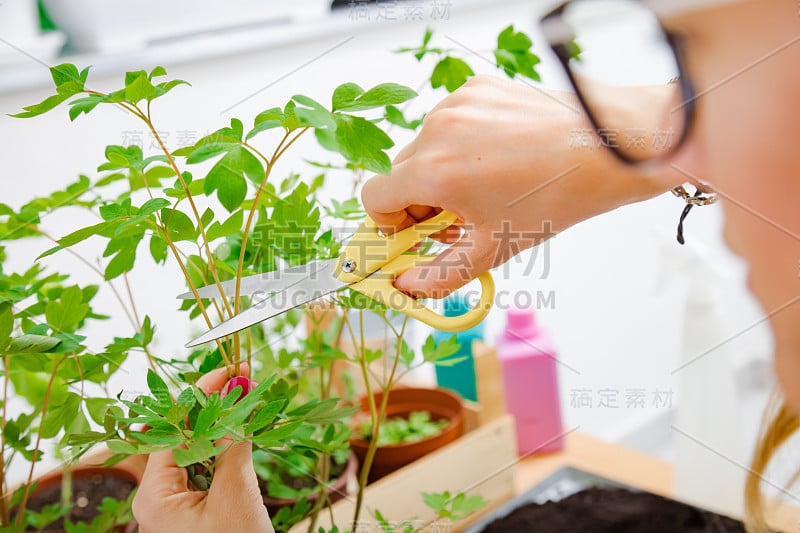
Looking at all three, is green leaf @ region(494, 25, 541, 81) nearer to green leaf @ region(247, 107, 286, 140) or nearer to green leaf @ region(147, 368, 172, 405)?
green leaf @ region(247, 107, 286, 140)

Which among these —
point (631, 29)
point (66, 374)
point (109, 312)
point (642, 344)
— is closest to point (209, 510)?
A: point (66, 374)

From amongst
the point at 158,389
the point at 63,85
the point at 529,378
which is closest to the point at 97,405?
the point at 158,389

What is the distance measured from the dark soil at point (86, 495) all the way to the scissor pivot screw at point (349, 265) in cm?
35

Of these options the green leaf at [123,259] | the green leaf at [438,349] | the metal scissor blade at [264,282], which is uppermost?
the green leaf at [123,259]

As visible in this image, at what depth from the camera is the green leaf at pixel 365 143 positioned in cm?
40

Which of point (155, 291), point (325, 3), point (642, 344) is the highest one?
point (325, 3)

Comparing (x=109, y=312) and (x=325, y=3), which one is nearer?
(x=109, y=312)

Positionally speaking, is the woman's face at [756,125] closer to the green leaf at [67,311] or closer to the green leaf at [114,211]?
the green leaf at [114,211]

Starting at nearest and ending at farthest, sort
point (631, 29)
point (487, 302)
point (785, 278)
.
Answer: point (785, 278) < point (487, 302) < point (631, 29)

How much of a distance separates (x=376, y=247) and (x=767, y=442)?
31 cm

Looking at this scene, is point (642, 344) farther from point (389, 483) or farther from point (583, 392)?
point (389, 483)

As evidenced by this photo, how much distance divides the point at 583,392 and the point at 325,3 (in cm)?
68

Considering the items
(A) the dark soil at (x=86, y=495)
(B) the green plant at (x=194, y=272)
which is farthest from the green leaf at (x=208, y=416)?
(A) the dark soil at (x=86, y=495)

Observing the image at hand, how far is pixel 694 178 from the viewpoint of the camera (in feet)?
1.34
